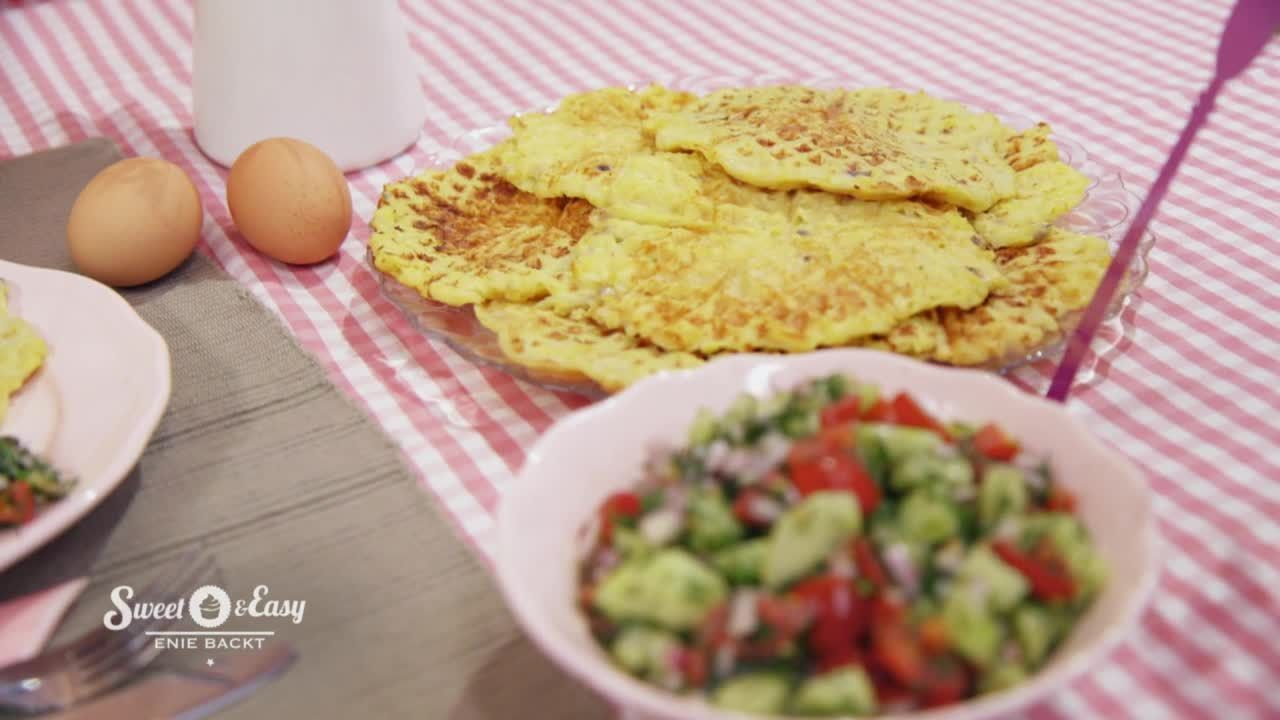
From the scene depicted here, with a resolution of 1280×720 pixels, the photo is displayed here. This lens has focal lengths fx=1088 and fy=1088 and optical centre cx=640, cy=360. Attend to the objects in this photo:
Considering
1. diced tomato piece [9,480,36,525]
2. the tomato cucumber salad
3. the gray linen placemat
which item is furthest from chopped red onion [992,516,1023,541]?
diced tomato piece [9,480,36,525]

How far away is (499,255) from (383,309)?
246 mm

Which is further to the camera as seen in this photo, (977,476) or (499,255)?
(499,255)

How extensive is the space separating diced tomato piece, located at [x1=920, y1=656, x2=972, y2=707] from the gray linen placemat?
394mm

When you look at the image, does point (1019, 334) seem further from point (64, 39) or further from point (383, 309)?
point (64, 39)

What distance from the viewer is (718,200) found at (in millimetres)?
1824

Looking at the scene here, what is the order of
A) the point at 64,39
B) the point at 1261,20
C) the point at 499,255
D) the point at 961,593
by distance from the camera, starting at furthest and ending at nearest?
1. the point at 64,39
2. the point at 499,255
3. the point at 1261,20
4. the point at 961,593

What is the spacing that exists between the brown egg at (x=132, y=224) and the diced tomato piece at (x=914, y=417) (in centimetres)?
134

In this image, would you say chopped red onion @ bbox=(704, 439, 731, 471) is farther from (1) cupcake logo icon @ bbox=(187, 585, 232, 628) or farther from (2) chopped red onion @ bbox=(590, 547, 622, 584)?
(1) cupcake logo icon @ bbox=(187, 585, 232, 628)

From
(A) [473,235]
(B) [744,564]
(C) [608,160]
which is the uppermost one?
(B) [744,564]

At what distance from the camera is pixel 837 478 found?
1.02 m

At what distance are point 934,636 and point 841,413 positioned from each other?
29cm

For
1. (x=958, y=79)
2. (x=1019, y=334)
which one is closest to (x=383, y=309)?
(x=1019, y=334)

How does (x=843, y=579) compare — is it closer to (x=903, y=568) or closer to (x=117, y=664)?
(x=903, y=568)

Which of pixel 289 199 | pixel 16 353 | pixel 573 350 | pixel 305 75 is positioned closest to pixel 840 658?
pixel 573 350
